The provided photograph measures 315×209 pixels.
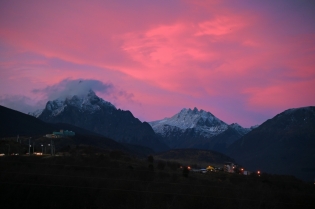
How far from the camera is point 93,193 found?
48500 millimetres

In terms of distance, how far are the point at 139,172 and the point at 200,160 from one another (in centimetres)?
10582

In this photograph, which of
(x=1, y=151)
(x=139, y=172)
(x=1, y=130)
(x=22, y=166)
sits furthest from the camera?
(x=1, y=130)

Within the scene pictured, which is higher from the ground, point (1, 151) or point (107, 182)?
point (1, 151)

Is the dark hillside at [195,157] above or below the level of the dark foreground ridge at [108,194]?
above

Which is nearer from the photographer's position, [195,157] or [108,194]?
[108,194]

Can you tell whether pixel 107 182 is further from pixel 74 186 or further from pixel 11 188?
pixel 11 188

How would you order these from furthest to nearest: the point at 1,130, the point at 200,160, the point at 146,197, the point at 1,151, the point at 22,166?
the point at 1,130 < the point at 200,160 < the point at 1,151 < the point at 22,166 < the point at 146,197

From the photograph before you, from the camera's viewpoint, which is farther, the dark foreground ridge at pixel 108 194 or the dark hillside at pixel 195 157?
the dark hillside at pixel 195 157

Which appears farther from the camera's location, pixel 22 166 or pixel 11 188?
pixel 22 166

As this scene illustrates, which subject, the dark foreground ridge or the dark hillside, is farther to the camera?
the dark hillside

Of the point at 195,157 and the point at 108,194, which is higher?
the point at 195,157

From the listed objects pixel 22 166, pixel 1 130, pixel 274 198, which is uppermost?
pixel 1 130

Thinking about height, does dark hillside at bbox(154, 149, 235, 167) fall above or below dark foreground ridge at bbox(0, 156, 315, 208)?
above

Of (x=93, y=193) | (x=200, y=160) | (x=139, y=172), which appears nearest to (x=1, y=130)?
(x=200, y=160)
